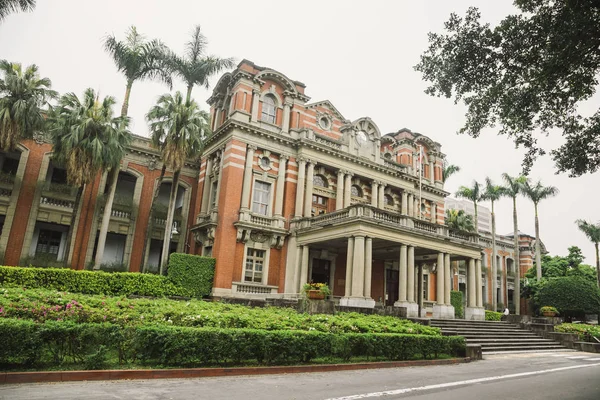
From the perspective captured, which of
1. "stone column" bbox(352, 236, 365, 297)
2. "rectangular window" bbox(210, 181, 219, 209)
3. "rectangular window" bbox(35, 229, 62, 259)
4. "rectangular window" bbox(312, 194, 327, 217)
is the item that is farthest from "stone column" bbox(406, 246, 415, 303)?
"rectangular window" bbox(35, 229, 62, 259)

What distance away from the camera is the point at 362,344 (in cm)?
1298

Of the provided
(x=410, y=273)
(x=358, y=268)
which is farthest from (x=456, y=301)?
(x=358, y=268)

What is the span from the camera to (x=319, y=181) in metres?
28.8

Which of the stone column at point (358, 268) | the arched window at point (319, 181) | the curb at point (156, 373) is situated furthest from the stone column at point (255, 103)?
the curb at point (156, 373)

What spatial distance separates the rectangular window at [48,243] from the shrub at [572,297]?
40000 millimetres

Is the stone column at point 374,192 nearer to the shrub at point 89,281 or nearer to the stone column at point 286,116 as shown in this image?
the stone column at point 286,116

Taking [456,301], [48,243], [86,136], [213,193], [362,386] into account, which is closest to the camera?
[362,386]

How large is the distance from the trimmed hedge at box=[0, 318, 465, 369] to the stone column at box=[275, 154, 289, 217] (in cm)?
1391

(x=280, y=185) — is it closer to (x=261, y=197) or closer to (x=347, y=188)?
(x=261, y=197)

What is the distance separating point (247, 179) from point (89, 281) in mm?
10204

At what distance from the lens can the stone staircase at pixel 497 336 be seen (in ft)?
64.9

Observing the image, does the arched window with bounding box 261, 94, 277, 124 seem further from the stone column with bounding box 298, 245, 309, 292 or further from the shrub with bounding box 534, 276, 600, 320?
the shrub with bounding box 534, 276, 600, 320

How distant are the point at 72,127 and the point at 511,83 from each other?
66.3 ft

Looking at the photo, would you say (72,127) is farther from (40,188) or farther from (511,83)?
(511,83)
